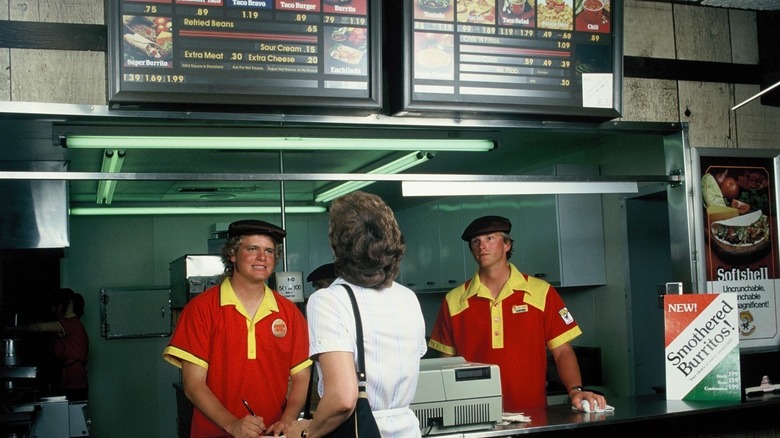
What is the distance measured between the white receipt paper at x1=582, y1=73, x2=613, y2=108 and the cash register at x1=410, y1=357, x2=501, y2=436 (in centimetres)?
118

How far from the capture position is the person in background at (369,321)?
236 centimetres

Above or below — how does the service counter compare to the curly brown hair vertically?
below

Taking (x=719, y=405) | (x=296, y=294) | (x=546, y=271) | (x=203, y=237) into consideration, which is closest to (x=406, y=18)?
(x=296, y=294)

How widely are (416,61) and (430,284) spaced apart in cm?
491

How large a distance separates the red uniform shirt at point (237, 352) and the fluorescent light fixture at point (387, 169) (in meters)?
2.01

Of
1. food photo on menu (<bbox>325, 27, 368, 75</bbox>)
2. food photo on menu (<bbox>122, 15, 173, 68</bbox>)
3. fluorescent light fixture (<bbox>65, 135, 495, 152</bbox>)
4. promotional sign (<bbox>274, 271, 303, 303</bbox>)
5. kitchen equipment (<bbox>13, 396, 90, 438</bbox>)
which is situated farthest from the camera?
kitchen equipment (<bbox>13, 396, 90, 438</bbox>)

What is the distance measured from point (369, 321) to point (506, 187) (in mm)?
1503

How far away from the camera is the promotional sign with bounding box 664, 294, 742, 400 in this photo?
3691 millimetres

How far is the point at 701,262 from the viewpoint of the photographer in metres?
4.01

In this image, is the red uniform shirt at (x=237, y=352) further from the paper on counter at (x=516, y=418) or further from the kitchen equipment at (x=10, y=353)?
the kitchen equipment at (x=10, y=353)

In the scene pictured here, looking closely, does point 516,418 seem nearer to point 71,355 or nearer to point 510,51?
point 510,51

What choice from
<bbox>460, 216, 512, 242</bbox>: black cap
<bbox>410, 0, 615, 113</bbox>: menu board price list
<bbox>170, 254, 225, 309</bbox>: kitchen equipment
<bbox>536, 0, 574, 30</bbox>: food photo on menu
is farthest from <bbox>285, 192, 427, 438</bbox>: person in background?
<bbox>170, 254, 225, 309</bbox>: kitchen equipment

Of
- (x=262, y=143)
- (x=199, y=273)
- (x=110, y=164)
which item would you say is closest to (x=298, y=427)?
(x=262, y=143)

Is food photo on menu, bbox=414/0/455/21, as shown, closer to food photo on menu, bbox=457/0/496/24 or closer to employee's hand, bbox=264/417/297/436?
food photo on menu, bbox=457/0/496/24
